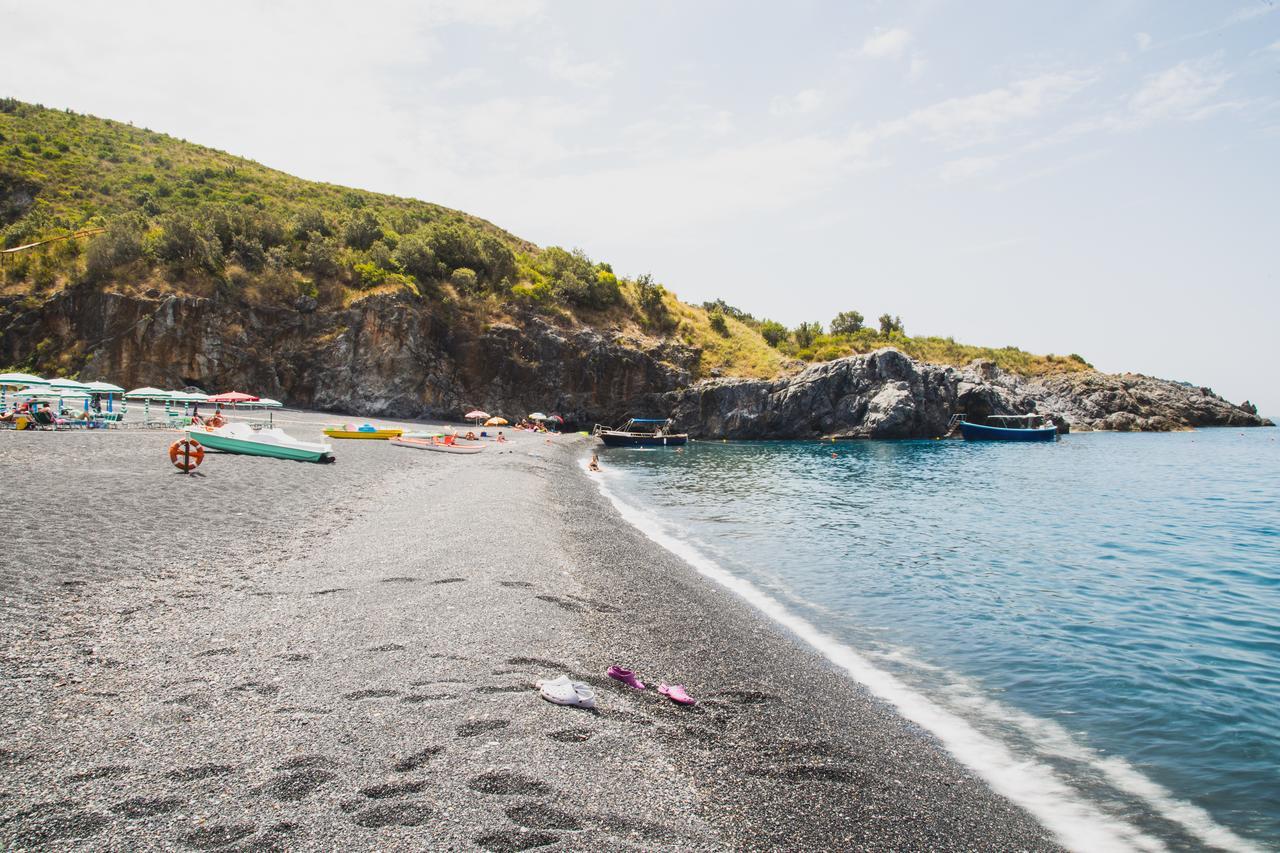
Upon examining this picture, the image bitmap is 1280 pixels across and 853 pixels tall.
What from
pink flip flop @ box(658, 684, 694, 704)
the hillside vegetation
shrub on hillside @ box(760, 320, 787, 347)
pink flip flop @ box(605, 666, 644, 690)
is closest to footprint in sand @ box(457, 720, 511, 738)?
pink flip flop @ box(605, 666, 644, 690)

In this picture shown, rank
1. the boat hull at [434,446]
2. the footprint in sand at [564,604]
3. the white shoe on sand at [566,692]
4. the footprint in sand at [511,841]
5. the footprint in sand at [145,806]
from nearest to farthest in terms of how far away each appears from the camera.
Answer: the footprint in sand at [511,841] → the footprint in sand at [145,806] → the white shoe on sand at [566,692] → the footprint in sand at [564,604] → the boat hull at [434,446]

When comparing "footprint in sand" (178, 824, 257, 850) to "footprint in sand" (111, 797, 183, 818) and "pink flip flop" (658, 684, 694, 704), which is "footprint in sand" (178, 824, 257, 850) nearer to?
"footprint in sand" (111, 797, 183, 818)

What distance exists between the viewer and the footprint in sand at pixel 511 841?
450 cm

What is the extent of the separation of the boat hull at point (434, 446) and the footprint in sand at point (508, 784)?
109 ft

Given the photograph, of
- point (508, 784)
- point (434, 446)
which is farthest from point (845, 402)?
point (508, 784)

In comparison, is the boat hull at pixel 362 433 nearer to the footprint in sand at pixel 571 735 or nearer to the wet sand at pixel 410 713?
the wet sand at pixel 410 713

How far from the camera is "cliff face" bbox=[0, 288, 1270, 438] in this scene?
5781 centimetres

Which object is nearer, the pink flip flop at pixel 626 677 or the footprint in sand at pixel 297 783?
the footprint in sand at pixel 297 783

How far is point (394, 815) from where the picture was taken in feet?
15.7

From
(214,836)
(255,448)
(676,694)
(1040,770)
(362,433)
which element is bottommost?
(1040,770)

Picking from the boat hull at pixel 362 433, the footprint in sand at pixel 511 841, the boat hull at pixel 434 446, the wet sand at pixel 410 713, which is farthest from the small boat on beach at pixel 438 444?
the footprint in sand at pixel 511 841

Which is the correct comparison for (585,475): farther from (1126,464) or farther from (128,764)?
(1126,464)

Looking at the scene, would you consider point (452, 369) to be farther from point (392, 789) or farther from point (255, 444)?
point (392, 789)

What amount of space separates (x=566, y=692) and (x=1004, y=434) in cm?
7706
